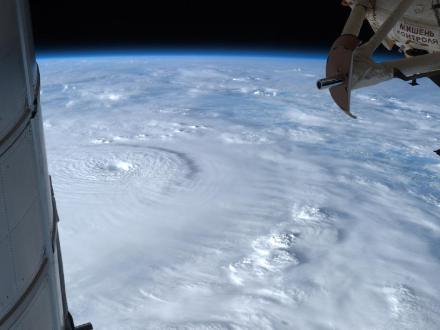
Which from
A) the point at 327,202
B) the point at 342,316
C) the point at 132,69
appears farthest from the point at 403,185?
the point at 132,69

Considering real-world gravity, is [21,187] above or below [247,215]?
above

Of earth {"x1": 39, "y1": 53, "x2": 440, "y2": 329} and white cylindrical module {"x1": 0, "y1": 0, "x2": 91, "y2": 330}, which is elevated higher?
white cylindrical module {"x1": 0, "y1": 0, "x2": 91, "y2": 330}

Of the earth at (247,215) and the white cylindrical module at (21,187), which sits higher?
the white cylindrical module at (21,187)

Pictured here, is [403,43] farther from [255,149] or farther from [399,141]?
[399,141]

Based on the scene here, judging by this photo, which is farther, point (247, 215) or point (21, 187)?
point (247, 215)

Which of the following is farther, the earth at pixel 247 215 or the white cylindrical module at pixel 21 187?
the earth at pixel 247 215

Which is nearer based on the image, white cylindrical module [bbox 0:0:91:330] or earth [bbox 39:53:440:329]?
white cylindrical module [bbox 0:0:91:330]
